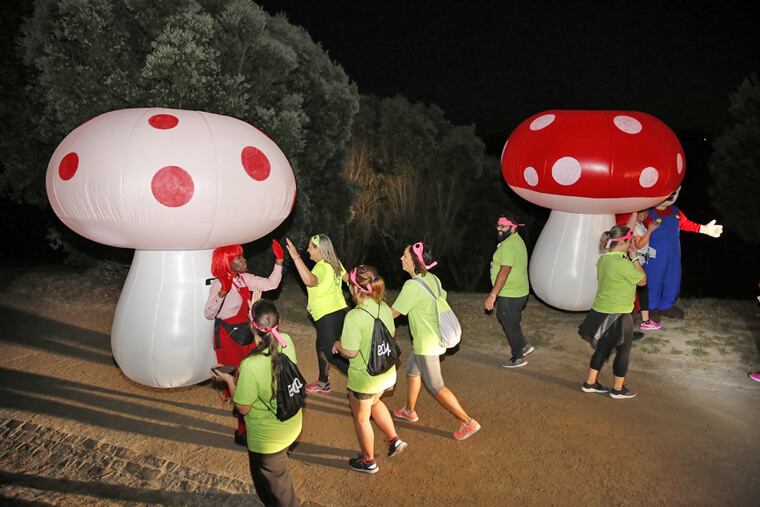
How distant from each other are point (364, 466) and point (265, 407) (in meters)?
1.33

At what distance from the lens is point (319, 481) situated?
420 cm

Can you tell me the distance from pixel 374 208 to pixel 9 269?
8669mm

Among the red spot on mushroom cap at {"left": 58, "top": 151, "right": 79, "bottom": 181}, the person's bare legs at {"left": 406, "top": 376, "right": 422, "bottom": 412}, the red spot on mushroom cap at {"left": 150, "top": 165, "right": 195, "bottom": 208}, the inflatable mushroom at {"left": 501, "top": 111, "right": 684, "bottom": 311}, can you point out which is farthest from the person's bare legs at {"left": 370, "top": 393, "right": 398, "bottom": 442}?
the inflatable mushroom at {"left": 501, "top": 111, "right": 684, "bottom": 311}

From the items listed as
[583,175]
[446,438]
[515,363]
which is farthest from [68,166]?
[583,175]

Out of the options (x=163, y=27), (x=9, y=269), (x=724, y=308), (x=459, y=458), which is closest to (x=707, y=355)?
(x=724, y=308)

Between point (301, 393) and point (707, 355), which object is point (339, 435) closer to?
point (301, 393)

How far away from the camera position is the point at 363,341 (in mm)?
3930

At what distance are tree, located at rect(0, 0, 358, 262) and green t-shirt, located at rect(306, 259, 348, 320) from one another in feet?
11.6

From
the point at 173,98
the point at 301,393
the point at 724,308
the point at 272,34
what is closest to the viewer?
the point at 301,393

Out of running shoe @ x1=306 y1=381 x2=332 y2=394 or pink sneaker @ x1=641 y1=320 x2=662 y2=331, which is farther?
pink sneaker @ x1=641 y1=320 x2=662 y2=331

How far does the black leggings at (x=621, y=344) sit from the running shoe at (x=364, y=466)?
98.8 inches

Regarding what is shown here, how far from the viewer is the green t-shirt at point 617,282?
5.05 metres

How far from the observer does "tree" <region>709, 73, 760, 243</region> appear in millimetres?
13422

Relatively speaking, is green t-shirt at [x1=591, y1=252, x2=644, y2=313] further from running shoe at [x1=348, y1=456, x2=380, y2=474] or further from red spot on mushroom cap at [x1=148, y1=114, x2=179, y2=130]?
red spot on mushroom cap at [x1=148, y1=114, x2=179, y2=130]
